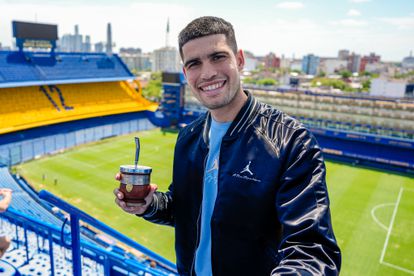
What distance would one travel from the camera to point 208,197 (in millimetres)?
2354

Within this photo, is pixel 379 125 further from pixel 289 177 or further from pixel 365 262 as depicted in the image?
pixel 289 177

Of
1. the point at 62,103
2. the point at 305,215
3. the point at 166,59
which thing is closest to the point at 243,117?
the point at 305,215

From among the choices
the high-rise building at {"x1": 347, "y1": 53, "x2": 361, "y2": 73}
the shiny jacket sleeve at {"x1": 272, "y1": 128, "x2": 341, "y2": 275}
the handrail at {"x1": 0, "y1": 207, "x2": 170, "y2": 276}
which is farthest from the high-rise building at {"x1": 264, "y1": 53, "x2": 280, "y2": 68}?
the shiny jacket sleeve at {"x1": 272, "y1": 128, "x2": 341, "y2": 275}

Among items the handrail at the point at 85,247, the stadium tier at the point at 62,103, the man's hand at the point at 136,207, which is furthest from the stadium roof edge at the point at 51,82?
the man's hand at the point at 136,207

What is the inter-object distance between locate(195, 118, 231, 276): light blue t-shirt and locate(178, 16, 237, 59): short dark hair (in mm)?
598

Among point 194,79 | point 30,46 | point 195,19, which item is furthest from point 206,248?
point 30,46

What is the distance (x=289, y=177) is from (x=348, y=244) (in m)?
15.5

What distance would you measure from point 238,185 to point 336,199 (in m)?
20.2

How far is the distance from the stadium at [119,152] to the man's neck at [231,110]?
1.80m

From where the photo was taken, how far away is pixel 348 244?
50.7 feet

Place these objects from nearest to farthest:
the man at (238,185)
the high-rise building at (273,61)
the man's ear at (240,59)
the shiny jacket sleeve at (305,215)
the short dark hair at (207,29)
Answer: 1. the shiny jacket sleeve at (305,215)
2. the man at (238,185)
3. the short dark hair at (207,29)
4. the man's ear at (240,59)
5. the high-rise building at (273,61)

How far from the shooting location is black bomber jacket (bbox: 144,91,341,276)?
5.45 ft

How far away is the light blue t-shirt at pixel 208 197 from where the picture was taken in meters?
2.34

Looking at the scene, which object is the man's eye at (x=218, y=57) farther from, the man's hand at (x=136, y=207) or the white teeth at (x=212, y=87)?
the man's hand at (x=136, y=207)
